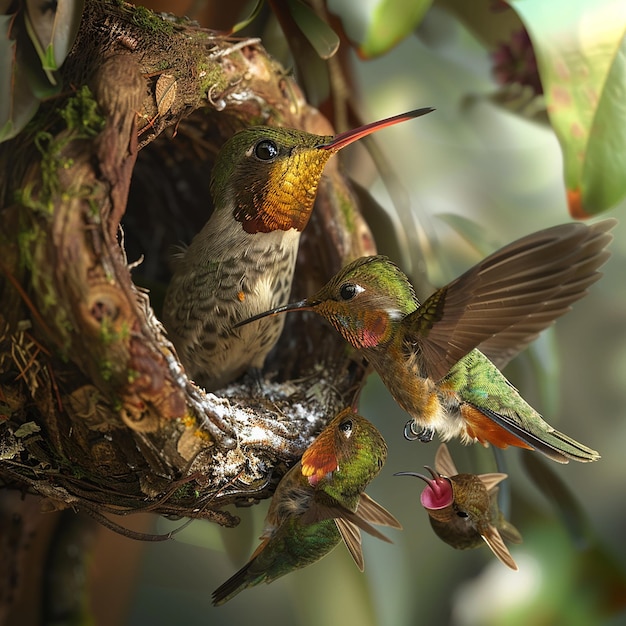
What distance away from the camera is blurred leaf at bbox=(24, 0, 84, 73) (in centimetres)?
63

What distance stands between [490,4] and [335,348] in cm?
75

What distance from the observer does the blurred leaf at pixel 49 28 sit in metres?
0.63

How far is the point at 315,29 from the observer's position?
96 cm

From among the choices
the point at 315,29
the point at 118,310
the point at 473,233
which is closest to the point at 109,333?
the point at 118,310

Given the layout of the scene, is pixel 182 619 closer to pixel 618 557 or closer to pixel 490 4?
pixel 618 557

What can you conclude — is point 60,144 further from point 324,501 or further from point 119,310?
point 324,501

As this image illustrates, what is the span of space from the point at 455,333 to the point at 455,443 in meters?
0.67

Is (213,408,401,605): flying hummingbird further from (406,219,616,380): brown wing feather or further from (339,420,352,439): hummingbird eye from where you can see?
(406,219,616,380): brown wing feather

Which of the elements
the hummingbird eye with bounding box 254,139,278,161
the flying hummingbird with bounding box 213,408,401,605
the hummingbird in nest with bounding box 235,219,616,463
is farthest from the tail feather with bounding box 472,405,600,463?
the hummingbird eye with bounding box 254,139,278,161

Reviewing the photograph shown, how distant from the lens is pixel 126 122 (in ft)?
2.10

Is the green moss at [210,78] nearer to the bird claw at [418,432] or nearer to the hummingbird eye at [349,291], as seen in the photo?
the hummingbird eye at [349,291]

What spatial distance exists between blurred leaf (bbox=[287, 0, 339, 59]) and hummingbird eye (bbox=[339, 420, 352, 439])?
52cm

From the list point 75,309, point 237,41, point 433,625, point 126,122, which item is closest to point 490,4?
point 237,41

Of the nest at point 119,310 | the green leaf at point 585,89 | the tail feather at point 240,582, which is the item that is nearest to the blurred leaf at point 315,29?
the nest at point 119,310
